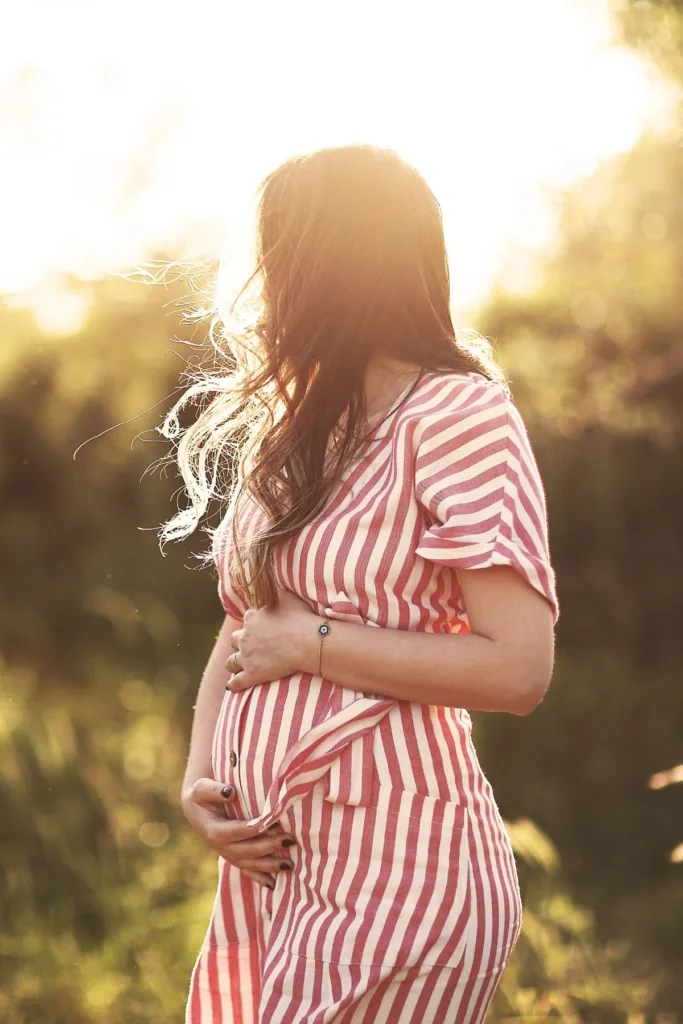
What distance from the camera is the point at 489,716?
661cm

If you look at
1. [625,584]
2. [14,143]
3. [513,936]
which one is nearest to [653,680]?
[625,584]

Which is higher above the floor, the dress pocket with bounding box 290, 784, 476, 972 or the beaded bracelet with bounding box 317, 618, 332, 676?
the beaded bracelet with bounding box 317, 618, 332, 676

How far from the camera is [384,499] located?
5.13 ft

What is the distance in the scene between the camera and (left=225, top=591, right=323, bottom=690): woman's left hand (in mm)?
1599

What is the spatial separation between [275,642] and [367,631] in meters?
0.16

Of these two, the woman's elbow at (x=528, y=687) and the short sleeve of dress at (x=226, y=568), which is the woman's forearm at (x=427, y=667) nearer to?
the woman's elbow at (x=528, y=687)

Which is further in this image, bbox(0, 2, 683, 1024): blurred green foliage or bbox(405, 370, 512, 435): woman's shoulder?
bbox(0, 2, 683, 1024): blurred green foliage

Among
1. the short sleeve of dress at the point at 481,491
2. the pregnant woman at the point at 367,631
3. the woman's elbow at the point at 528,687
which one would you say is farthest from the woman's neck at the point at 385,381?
the woman's elbow at the point at 528,687

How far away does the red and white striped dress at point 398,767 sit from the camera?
4.93ft

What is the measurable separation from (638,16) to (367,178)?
6.05 metres

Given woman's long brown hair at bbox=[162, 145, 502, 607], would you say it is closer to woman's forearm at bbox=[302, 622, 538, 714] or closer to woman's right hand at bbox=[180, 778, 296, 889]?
woman's forearm at bbox=[302, 622, 538, 714]

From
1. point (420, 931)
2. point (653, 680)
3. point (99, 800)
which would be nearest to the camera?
point (420, 931)

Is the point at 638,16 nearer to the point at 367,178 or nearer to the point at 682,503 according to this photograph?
the point at 682,503

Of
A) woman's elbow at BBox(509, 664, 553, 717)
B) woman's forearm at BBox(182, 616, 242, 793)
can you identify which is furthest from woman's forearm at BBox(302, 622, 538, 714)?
woman's forearm at BBox(182, 616, 242, 793)
